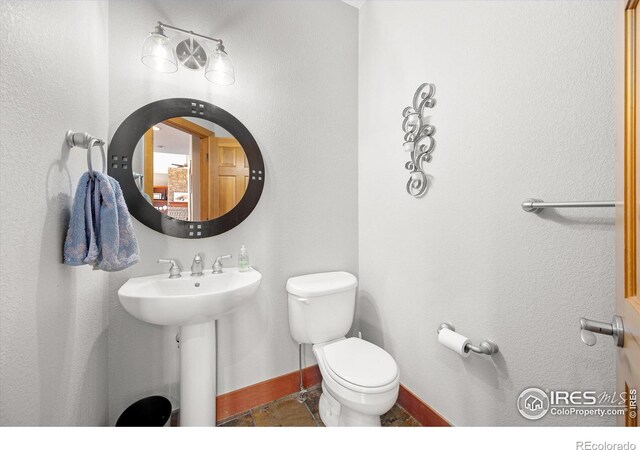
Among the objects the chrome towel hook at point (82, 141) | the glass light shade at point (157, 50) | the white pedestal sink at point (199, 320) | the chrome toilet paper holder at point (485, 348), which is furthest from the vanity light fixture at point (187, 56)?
the chrome toilet paper holder at point (485, 348)

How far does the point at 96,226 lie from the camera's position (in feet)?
2.75

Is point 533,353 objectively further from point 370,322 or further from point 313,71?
point 313,71

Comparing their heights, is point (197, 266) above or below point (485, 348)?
above

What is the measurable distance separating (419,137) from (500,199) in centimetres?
52

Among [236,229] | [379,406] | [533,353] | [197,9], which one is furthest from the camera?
[236,229]

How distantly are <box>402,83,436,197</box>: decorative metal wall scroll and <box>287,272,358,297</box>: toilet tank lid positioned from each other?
0.65 m

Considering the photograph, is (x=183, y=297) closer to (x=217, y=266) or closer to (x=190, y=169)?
(x=217, y=266)

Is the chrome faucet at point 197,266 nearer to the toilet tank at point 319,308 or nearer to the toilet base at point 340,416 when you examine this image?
the toilet tank at point 319,308

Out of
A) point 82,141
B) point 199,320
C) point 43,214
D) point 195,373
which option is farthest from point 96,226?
point 195,373

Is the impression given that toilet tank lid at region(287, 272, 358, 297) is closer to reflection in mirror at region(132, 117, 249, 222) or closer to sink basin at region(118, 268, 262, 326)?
sink basin at region(118, 268, 262, 326)

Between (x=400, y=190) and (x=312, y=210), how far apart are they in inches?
22.3

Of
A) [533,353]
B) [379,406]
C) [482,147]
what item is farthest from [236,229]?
[533,353]

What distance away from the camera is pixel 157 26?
1206 mm

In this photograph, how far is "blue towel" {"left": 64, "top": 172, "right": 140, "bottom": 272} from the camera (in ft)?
2.59
